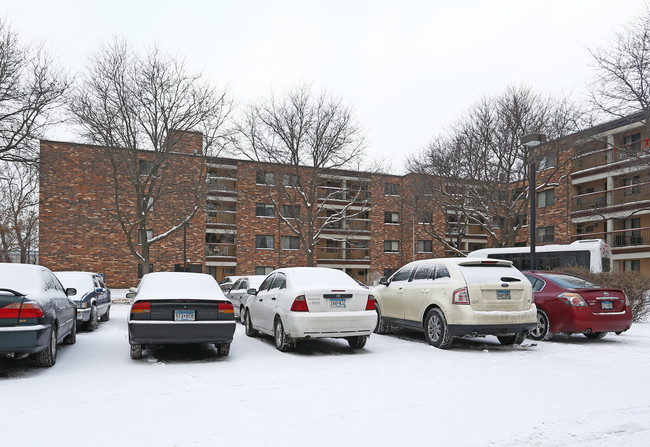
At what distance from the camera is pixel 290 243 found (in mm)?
49656

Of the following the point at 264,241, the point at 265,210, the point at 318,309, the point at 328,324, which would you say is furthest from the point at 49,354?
the point at 265,210

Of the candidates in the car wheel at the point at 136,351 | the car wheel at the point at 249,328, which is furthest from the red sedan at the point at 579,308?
the car wheel at the point at 136,351

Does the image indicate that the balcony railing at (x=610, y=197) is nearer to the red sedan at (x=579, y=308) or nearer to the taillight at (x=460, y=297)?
the red sedan at (x=579, y=308)

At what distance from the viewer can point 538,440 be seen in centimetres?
435

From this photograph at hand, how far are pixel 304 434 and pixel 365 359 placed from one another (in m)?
4.22

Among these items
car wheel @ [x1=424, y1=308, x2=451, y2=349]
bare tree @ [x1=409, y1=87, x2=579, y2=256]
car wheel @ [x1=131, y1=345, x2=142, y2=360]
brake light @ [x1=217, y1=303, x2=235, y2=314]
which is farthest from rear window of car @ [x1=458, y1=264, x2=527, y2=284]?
bare tree @ [x1=409, y1=87, x2=579, y2=256]

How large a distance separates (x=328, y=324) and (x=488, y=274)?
321cm

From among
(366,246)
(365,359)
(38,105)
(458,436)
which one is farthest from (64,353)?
(366,246)

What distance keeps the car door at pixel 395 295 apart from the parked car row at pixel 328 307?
25 mm

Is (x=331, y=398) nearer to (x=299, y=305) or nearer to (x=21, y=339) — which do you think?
(x=299, y=305)

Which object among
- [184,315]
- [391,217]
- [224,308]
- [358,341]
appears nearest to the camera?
[184,315]

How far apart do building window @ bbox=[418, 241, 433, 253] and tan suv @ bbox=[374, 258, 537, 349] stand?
151ft

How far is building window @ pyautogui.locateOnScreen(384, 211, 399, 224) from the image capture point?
2188 inches

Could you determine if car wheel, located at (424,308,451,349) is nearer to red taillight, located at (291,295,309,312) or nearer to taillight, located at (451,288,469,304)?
taillight, located at (451,288,469,304)
